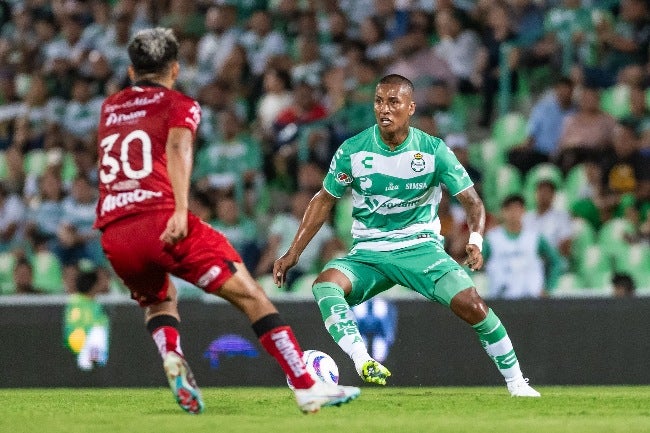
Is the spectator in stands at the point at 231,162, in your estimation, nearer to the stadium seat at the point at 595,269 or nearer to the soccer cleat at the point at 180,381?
the stadium seat at the point at 595,269

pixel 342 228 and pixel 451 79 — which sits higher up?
pixel 451 79

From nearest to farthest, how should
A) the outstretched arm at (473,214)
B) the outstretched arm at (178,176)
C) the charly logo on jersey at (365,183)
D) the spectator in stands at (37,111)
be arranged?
the outstretched arm at (178,176), the outstretched arm at (473,214), the charly logo on jersey at (365,183), the spectator in stands at (37,111)

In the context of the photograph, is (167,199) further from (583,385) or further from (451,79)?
(451,79)

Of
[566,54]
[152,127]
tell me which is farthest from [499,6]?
[152,127]

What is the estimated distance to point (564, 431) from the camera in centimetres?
620

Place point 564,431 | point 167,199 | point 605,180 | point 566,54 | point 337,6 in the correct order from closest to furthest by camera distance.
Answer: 1. point 564,431
2. point 167,199
3. point 605,180
4. point 566,54
5. point 337,6

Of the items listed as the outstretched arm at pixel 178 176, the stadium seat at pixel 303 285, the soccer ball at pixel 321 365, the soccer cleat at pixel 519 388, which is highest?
the outstretched arm at pixel 178 176

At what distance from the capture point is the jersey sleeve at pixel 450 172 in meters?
8.67

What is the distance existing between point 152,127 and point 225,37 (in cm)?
956

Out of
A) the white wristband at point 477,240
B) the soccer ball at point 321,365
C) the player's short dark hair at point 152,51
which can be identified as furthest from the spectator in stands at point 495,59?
the player's short dark hair at point 152,51

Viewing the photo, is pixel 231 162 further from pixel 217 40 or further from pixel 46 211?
pixel 217 40

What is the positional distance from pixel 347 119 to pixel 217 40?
2.80m

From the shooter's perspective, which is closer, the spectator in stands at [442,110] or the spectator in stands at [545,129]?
the spectator in stands at [545,129]

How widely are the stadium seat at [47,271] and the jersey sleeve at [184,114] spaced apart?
745 cm
